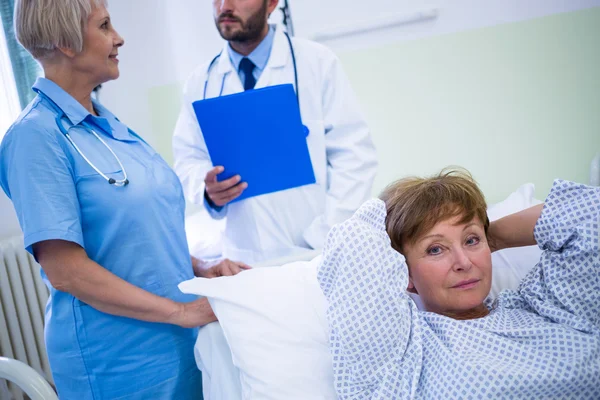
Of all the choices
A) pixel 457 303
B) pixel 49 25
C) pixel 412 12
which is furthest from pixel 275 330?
pixel 412 12

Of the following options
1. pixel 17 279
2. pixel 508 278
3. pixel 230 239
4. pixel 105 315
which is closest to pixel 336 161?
pixel 230 239

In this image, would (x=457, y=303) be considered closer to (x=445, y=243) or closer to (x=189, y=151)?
(x=445, y=243)

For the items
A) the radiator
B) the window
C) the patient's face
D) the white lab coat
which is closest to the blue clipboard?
the white lab coat

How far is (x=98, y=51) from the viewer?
119cm

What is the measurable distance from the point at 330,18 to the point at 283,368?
6.11 feet

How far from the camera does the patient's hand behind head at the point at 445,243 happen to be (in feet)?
3.60

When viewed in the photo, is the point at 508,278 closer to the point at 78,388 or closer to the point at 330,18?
A: the point at 78,388

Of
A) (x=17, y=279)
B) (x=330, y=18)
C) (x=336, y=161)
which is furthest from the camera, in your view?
(x=330, y=18)

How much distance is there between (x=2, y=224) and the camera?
89.5 inches

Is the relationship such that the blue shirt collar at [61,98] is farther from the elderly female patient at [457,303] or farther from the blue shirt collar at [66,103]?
the elderly female patient at [457,303]

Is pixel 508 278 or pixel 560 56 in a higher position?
pixel 560 56

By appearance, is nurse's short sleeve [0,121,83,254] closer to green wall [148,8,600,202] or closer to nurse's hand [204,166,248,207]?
nurse's hand [204,166,248,207]

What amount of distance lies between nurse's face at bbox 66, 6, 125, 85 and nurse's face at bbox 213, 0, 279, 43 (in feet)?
1.89

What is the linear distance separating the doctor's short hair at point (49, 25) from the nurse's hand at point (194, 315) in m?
0.58
